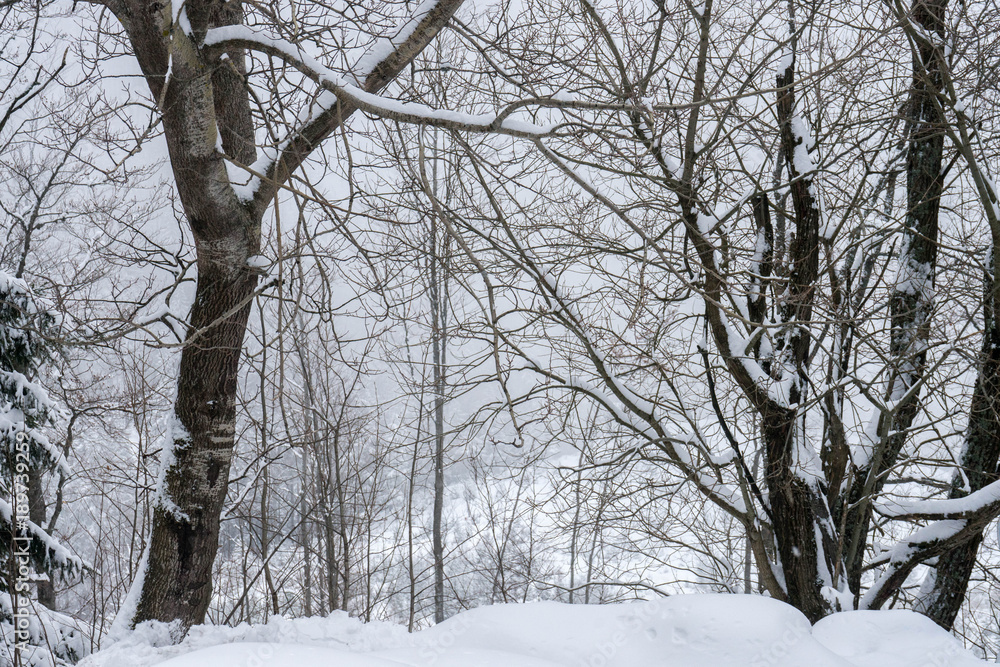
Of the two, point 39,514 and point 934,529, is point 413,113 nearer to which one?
point 934,529

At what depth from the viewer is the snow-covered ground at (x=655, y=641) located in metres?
1.93

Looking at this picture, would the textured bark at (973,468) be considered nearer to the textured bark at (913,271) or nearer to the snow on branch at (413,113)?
the textured bark at (913,271)

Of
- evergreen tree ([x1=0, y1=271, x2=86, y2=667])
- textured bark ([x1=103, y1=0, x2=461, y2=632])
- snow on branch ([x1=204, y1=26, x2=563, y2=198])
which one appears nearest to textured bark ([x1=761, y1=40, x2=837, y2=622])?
snow on branch ([x1=204, y1=26, x2=563, y2=198])

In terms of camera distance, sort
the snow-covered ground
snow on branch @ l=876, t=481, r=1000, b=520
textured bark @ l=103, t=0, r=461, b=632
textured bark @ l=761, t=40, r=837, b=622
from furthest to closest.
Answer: textured bark @ l=761, t=40, r=837, b=622
snow on branch @ l=876, t=481, r=1000, b=520
textured bark @ l=103, t=0, r=461, b=632
the snow-covered ground

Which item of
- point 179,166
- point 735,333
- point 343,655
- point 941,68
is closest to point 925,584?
point 735,333

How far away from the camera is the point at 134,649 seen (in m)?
2.85

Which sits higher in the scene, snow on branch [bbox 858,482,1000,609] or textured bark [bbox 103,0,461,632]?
textured bark [bbox 103,0,461,632]

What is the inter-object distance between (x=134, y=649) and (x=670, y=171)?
4271 millimetres

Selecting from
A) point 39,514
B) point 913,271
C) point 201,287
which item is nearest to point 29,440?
point 201,287

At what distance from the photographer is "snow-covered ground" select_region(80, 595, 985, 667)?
6.34ft

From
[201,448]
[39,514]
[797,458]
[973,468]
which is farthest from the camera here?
[39,514]

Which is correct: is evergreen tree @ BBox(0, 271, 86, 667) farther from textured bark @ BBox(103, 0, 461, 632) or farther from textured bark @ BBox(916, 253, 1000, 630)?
textured bark @ BBox(916, 253, 1000, 630)

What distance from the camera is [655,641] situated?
2.04 meters

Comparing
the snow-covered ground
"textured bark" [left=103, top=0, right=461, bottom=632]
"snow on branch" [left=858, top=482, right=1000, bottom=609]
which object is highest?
"textured bark" [left=103, top=0, right=461, bottom=632]
